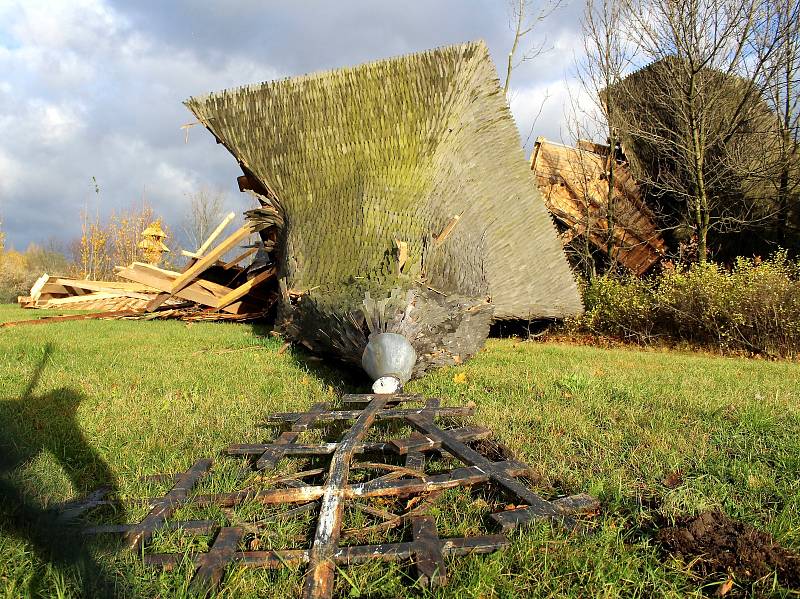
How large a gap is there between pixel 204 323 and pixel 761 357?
26.2 ft

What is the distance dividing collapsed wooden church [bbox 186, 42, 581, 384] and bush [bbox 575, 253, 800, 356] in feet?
4.50

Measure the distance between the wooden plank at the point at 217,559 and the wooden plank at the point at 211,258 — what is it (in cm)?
526

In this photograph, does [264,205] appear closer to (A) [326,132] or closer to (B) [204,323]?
(A) [326,132]

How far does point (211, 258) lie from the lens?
24.8 feet

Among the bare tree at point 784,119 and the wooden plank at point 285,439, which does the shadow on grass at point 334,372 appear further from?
the bare tree at point 784,119

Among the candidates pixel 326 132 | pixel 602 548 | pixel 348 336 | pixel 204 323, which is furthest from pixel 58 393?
A: pixel 204 323

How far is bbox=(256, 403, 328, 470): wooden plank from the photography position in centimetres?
232

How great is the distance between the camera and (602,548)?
1.66 metres

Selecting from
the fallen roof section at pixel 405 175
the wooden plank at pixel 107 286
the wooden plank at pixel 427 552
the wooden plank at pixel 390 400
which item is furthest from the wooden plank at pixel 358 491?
the wooden plank at pixel 107 286

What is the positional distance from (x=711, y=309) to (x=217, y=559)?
24.6 ft

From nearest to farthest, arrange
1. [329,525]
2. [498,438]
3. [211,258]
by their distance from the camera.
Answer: [329,525] → [498,438] → [211,258]

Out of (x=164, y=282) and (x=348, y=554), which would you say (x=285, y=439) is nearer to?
(x=348, y=554)

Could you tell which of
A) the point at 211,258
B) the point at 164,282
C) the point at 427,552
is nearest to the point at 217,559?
the point at 427,552

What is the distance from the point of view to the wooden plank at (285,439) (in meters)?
2.32
